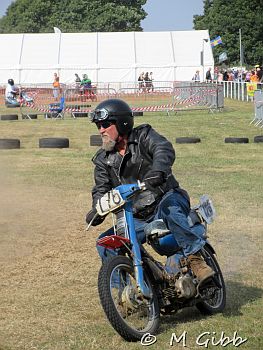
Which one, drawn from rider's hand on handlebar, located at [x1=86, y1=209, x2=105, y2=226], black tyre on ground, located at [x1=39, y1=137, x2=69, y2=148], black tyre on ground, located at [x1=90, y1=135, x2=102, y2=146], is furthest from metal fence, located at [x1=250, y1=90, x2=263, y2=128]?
rider's hand on handlebar, located at [x1=86, y1=209, x2=105, y2=226]

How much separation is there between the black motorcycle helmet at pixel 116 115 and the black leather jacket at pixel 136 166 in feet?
0.29

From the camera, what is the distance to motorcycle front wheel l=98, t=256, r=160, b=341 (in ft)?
16.4

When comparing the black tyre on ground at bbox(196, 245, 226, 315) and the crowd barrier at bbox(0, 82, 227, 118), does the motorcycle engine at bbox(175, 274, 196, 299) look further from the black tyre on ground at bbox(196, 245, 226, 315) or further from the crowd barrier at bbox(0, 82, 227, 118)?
the crowd barrier at bbox(0, 82, 227, 118)

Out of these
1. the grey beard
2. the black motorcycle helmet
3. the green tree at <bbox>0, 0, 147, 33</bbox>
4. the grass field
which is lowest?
the grass field

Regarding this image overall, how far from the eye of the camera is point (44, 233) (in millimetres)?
9359

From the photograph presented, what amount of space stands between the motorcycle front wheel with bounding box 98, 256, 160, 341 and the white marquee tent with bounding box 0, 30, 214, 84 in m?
47.5

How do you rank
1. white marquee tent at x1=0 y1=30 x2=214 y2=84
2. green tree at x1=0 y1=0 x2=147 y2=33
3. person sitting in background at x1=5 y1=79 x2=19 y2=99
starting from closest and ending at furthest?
person sitting in background at x1=5 y1=79 x2=19 y2=99
white marquee tent at x1=0 y1=30 x2=214 y2=84
green tree at x1=0 y1=0 x2=147 y2=33

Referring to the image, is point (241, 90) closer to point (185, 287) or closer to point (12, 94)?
point (12, 94)

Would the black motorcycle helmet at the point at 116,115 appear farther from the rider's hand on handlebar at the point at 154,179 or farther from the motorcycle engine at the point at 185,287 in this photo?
the motorcycle engine at the point at 185,287

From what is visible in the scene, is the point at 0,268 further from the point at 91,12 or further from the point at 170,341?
the point at 91,12

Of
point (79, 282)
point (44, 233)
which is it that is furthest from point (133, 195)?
point (44, 233)

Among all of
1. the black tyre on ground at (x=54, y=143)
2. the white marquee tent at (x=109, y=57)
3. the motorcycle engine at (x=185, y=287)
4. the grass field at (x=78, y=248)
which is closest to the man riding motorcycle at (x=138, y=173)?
the motorcycle engine at (x=185, y=287)

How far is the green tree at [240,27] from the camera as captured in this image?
3130 inches

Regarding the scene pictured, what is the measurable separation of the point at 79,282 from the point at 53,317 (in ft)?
3.58
